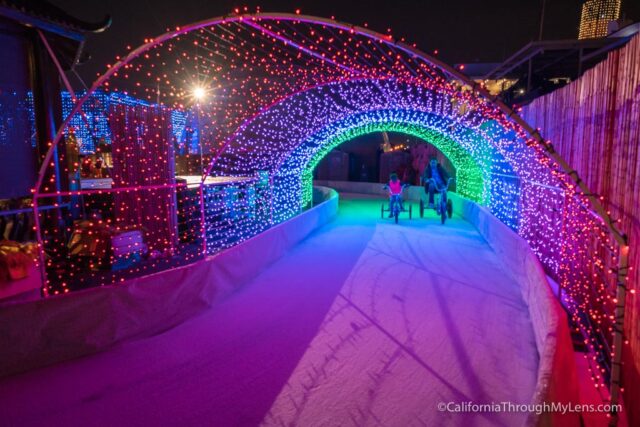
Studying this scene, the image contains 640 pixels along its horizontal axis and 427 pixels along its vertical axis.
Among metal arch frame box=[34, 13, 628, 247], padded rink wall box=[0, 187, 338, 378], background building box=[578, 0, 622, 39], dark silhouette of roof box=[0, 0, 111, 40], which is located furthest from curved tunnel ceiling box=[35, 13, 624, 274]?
background building box=[578, 0, 622, 39]

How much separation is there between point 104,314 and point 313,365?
2296 millimetres

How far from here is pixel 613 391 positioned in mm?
2863

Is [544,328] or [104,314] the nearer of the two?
[544,328]

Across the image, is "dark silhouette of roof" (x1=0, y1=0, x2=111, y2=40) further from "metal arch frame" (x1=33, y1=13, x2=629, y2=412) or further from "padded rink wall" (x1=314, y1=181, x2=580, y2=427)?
"padded rink wall" (x1=314, y1=181, x2=580, y2=427)

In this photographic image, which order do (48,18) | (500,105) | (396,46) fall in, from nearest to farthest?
(500,105) < (396,46) < (48,18)

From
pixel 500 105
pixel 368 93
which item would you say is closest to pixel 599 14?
pixel 368 93

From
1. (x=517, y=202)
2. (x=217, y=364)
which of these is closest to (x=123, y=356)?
(x=217, y=364)

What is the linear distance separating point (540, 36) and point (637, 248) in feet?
48.9

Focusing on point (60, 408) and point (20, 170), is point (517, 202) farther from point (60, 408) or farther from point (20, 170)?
point (20, 170)

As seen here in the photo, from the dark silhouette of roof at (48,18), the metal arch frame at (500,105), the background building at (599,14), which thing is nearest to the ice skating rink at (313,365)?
the metal arch frame at (500,105)

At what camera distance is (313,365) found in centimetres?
391

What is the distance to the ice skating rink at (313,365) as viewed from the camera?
3.18 m

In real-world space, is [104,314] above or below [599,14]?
below

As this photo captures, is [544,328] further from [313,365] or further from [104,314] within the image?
[104,314]
